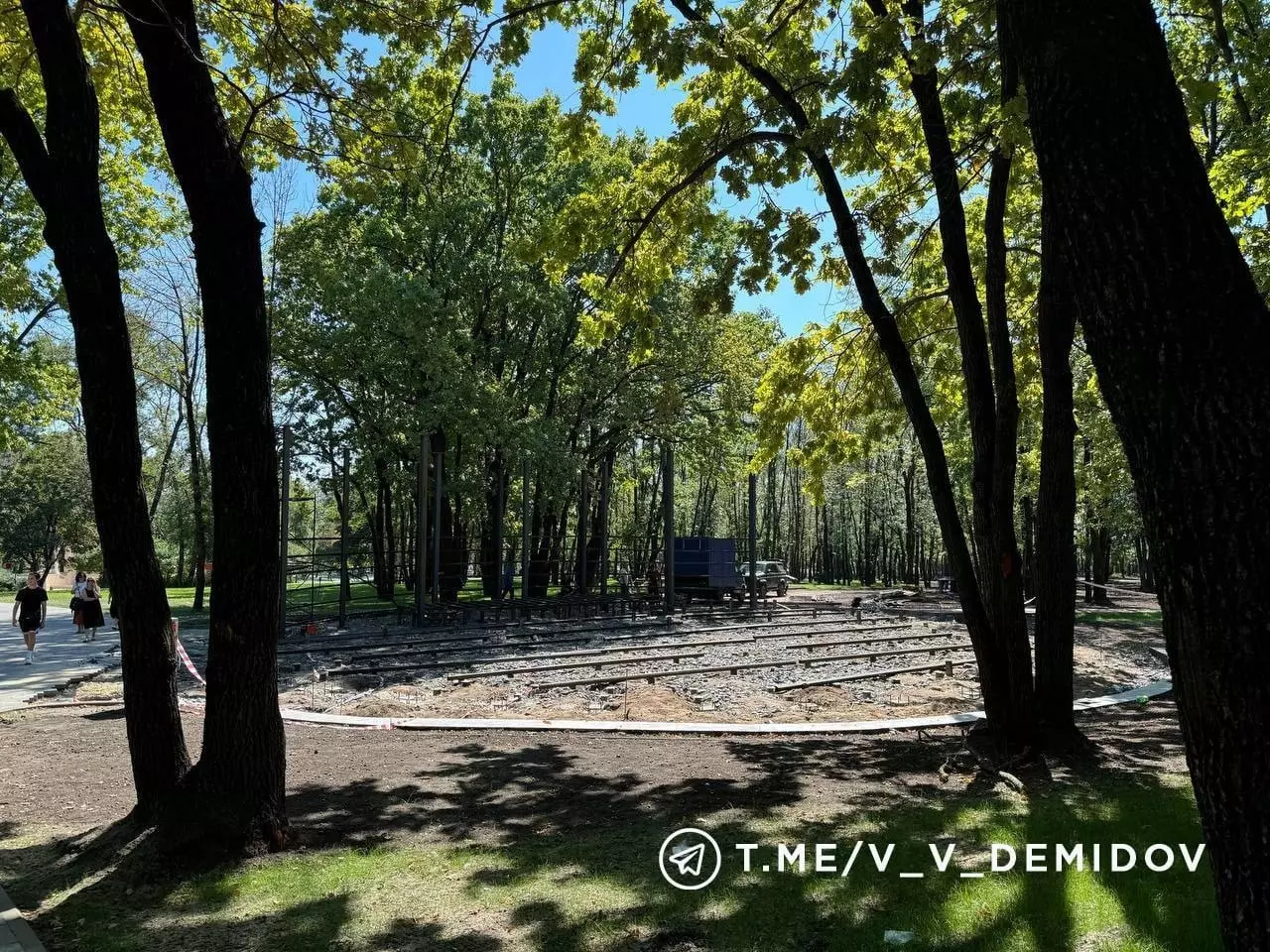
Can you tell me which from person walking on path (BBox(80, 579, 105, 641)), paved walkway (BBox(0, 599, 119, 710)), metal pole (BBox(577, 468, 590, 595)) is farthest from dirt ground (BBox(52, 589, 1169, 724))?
metal pole (BBox(577, 468, 590, 595))

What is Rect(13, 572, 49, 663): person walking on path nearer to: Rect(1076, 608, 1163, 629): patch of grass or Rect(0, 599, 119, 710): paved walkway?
Rect(0, 599, 119, 710): paved walkway

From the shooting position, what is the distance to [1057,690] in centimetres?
798

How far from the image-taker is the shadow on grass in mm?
4074

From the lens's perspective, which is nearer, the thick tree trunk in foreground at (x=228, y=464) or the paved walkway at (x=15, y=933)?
the paved walkway at (x=15, y=933)

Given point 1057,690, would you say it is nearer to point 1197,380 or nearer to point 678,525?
point 1197,380

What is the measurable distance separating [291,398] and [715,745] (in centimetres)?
2527

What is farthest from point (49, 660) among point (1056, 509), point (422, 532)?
point (1056, 509)

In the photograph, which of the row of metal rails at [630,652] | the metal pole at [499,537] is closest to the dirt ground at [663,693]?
the row of metal rails at [630,652]

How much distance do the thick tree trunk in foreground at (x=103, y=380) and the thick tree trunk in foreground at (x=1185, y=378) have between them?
536cm

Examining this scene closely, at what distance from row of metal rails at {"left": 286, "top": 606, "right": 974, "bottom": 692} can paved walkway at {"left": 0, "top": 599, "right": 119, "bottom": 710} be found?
3.30m

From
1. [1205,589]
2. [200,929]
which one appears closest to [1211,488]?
[1205,589]

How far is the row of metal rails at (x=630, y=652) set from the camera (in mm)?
13391

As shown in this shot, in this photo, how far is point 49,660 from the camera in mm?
16078

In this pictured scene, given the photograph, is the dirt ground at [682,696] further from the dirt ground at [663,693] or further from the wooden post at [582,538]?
the wooden post at [582,538]
